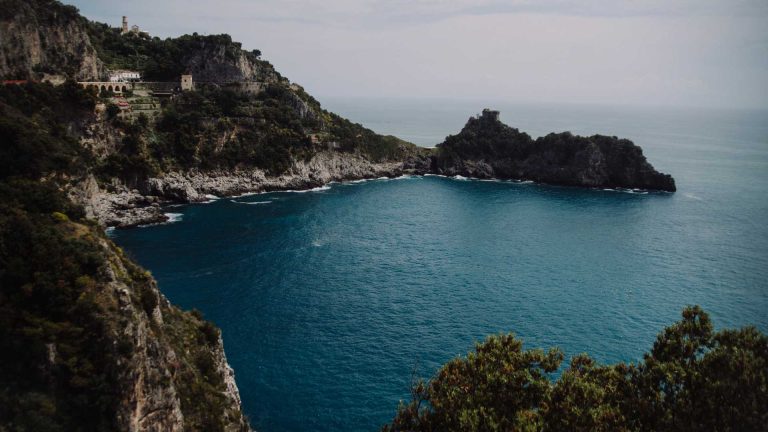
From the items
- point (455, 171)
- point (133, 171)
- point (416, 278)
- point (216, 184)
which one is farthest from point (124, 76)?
point (416, 278)

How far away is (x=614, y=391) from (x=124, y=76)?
12555 centimetres

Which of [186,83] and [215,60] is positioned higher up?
[215,60]

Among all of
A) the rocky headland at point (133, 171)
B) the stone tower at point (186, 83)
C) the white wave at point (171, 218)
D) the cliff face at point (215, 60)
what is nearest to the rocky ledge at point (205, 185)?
the rocky headland at point (133, 171)

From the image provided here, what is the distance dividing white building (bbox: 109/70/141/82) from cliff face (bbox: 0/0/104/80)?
4359mm

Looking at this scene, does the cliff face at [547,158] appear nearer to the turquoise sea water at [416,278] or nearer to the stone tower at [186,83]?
the turquoise sea water at [416,278]

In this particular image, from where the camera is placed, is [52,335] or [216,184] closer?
[52,335]

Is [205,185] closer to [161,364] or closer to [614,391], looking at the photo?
[161,364]

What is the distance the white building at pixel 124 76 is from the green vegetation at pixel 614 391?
11553 cm

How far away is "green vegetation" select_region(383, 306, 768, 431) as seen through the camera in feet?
60.3

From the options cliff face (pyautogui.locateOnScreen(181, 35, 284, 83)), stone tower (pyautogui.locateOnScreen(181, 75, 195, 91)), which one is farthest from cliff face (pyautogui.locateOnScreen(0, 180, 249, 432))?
cliff face (pyautogui.locateOnScreen(181, 35, 284, 83))

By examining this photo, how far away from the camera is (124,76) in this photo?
11638 cm

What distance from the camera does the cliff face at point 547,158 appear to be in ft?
412

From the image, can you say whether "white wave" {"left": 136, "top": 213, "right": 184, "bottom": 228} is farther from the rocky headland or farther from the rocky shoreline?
the rocky headland

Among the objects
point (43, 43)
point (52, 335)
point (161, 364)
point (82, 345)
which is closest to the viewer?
point (52, 335)
